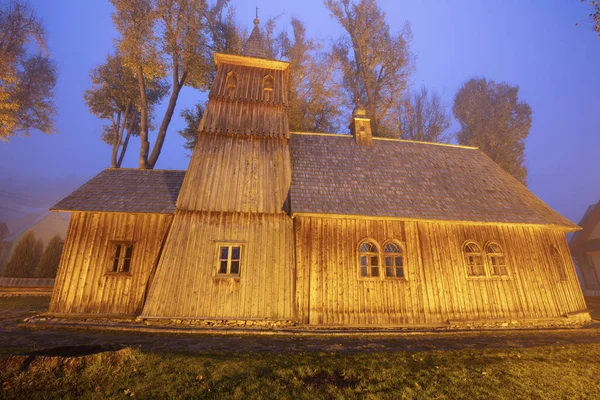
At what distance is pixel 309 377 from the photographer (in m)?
5.62

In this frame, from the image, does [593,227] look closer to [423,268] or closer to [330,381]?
[423,268]

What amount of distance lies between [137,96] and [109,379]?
2341 centimetres

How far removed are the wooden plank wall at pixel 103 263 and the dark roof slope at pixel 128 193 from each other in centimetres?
35

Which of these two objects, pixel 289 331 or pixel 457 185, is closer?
pixel 289 331

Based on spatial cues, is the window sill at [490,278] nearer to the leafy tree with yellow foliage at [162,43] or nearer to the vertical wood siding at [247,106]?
the vertical wood siding at [247,106]

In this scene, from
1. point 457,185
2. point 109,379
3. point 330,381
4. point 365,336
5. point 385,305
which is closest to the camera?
point 109,379

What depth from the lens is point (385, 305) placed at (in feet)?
36.4

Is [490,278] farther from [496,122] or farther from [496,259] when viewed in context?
[496,122]

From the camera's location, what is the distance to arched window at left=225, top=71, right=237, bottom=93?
1487cm

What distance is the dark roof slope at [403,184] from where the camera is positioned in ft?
39.7

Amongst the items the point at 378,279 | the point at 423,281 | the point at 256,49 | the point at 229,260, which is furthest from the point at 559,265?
the point at 256,49

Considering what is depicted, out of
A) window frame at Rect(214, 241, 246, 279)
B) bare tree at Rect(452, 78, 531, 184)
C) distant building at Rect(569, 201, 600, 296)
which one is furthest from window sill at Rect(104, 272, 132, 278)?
distant building at Rect(569, 201, 600, 296)

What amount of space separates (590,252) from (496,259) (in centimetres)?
2002

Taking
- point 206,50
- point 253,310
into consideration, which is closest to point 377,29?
point 206,50
